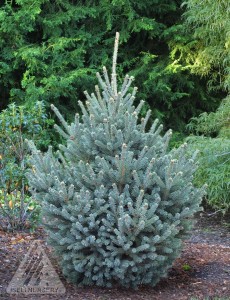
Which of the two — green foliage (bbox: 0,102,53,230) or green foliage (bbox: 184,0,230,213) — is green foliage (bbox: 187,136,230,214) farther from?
green foliage (bbox: 0,102,53,230)

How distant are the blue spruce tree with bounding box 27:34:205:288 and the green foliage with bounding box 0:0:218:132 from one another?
5.43 m

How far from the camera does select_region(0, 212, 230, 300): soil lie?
177 inches

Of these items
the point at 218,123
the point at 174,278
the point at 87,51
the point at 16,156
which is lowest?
the point at 174,278

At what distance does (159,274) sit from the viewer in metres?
4.61

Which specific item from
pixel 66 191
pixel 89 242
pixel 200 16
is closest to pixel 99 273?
pixel 89 242

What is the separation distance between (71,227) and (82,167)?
1.52 feet

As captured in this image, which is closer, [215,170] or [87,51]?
[215,170]

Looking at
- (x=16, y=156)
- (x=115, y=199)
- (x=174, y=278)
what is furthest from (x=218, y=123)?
(x=115, y=199)

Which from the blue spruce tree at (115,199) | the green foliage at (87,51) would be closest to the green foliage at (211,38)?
the green foliage at (87,51)

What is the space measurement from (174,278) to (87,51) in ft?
21.8

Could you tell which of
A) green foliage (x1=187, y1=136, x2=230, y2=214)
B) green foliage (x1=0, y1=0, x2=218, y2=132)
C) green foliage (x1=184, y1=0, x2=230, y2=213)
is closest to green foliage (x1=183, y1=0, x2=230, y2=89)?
green foliage (x1=184, y1=0, x2=230, y2=213)

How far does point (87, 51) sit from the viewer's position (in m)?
10.9

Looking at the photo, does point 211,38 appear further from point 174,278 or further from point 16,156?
point 174,278

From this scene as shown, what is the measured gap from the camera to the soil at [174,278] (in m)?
4.49
